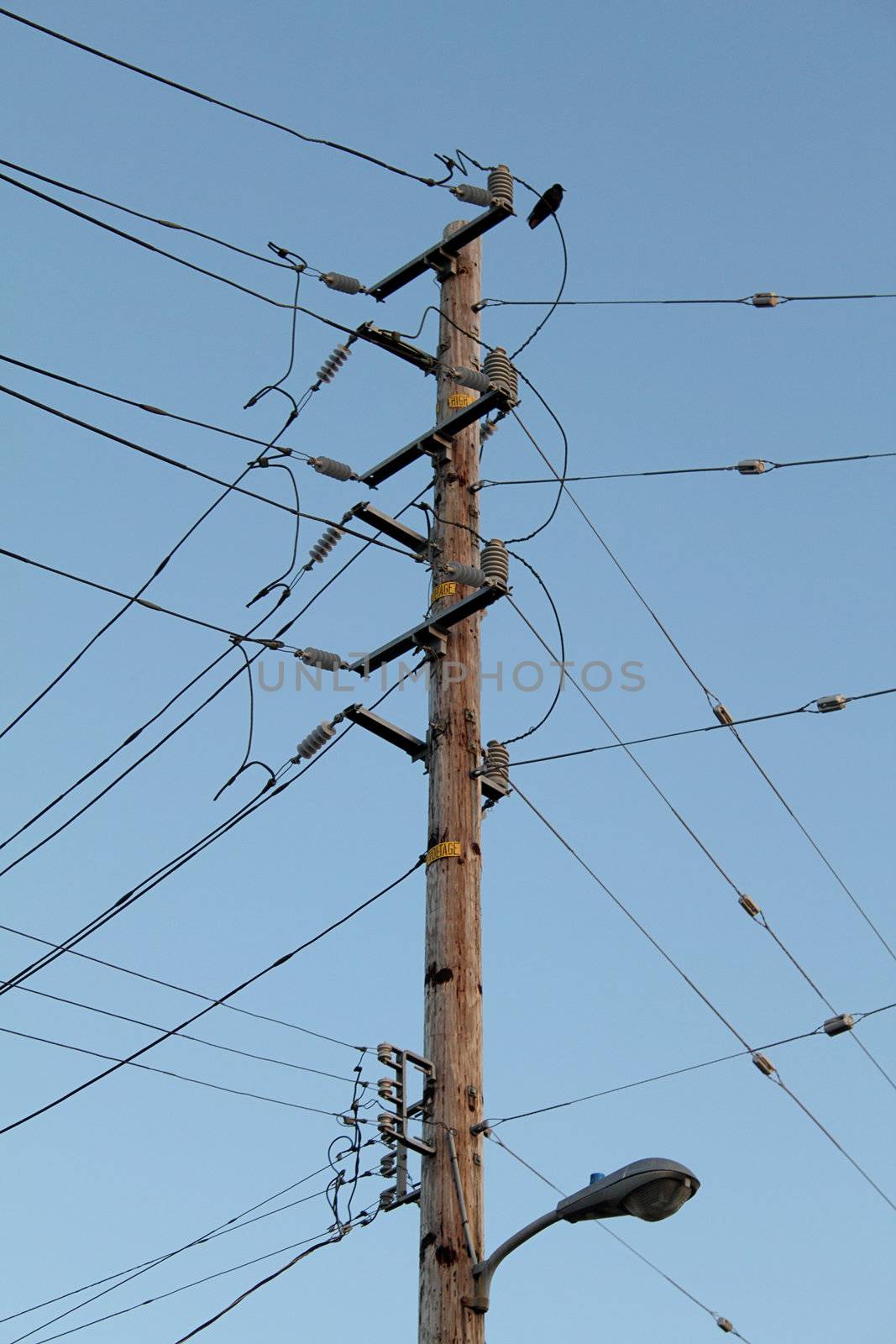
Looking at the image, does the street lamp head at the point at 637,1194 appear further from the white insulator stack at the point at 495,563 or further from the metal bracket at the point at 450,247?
the metal bracket at the point at 450,247

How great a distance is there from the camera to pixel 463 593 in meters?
10.8

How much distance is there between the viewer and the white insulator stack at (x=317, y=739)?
34.0 feet

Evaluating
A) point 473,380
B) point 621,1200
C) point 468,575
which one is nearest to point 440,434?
point 473,380

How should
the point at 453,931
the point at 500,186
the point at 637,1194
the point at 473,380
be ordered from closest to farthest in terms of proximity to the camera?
the point at 637,1194, the point at 453,931, the point at 473,380, the point at 500,186

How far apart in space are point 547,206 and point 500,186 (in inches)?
23.2

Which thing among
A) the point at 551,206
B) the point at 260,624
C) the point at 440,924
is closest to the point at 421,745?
the point at 440,924

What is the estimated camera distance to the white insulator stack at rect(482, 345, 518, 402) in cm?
1108

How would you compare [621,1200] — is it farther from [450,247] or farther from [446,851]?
[450,247]

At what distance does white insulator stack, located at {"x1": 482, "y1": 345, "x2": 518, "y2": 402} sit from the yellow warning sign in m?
3.09

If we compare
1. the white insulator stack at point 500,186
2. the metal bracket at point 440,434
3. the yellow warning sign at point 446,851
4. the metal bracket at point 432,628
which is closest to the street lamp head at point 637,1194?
the yellow warning sign at point 446,851

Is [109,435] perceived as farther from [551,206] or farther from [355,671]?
[551,206]

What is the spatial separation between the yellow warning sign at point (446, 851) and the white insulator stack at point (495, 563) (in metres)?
1.58

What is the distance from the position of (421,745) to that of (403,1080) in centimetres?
218

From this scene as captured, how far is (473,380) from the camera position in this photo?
1100cm
